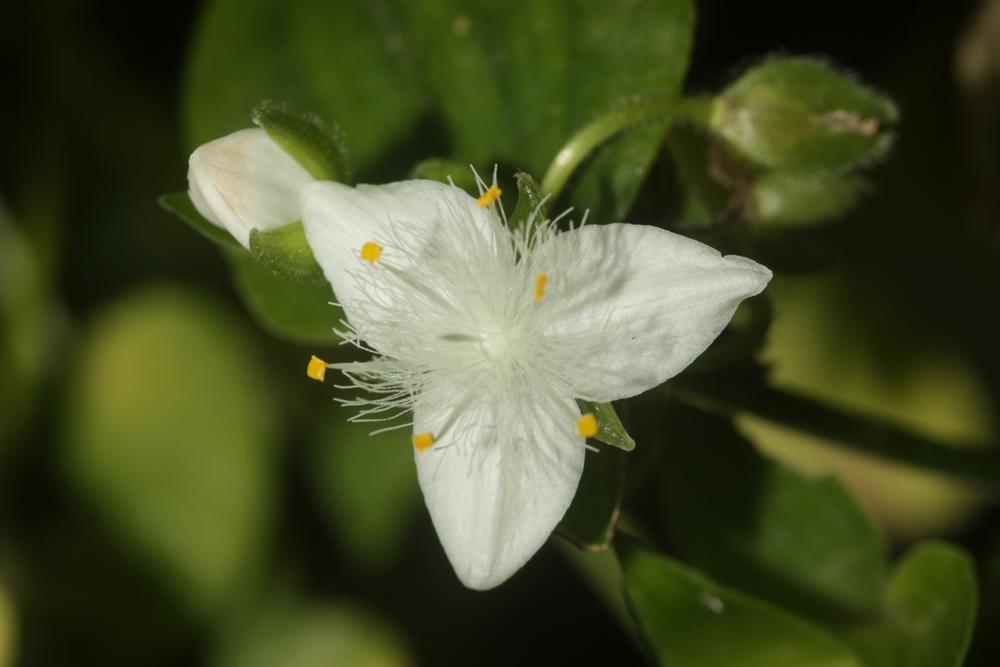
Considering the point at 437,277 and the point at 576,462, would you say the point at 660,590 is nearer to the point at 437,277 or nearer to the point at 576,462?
the point at 576,462

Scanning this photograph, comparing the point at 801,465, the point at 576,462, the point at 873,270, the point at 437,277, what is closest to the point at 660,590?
the point at 576,462

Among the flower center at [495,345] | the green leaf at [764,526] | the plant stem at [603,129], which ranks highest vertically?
the plant stem at [603,129]

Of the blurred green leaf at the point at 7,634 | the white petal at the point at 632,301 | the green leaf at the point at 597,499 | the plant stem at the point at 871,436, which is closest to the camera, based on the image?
the white petal at the point at 632,301

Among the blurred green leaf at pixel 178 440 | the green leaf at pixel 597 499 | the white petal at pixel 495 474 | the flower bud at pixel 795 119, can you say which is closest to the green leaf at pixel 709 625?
the green leaf at pixel 597 499

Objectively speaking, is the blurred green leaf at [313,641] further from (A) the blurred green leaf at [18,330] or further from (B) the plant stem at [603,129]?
(B) the plant stem at [603,129]

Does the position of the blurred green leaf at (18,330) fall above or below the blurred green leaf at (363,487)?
above
